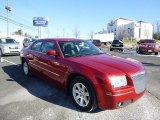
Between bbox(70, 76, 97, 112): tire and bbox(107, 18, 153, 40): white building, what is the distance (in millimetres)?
107969

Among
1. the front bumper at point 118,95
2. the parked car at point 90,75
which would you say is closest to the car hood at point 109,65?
the parked car at point 90,75

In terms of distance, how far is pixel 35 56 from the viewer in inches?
272

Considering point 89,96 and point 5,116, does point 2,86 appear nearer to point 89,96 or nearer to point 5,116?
point 5,116

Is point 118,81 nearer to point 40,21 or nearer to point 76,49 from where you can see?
point 76,49

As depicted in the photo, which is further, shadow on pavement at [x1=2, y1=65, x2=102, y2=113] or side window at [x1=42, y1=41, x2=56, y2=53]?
side window at [x1=42, y1=41, x2=56, y2=53]

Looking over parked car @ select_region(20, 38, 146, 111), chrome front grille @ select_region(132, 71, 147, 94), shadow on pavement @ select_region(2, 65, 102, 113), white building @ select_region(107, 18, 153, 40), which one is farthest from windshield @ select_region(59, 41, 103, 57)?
white building @ select_region(107, 18, 153, 40)

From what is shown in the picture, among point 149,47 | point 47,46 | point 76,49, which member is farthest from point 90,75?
point 149,47

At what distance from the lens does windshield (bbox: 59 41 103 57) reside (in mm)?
5602

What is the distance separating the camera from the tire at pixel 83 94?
14.5 ft

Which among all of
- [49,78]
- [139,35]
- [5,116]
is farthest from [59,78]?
[139,35]

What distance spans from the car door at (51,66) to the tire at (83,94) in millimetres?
477

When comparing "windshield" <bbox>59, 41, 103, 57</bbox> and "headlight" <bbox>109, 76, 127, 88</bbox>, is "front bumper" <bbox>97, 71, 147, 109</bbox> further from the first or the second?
"windshield" <bbox>59, 41, 103, 57</bbox>

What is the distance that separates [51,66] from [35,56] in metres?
1.37

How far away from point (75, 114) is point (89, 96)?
0.50 m
